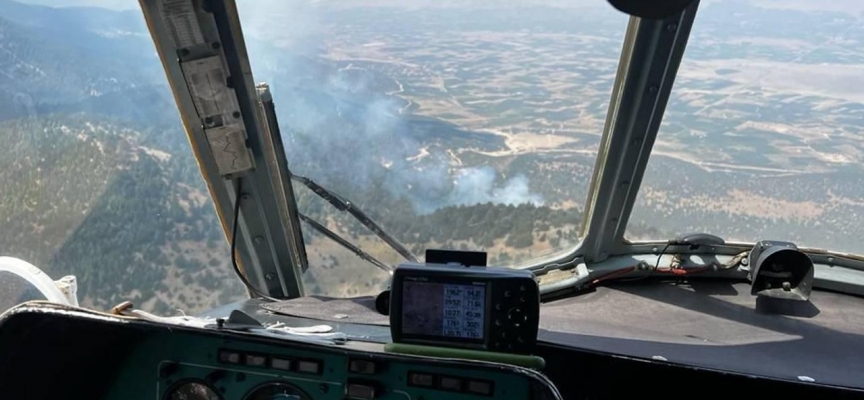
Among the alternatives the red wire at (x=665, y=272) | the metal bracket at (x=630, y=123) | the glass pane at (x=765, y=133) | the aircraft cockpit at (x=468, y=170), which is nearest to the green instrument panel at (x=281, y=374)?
Result: the aircraft cockpit at (x=468, y=170)

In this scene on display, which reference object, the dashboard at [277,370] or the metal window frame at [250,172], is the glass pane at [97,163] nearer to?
the metal window frame at [250,172]

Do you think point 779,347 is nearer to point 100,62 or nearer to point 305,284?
point 305,284

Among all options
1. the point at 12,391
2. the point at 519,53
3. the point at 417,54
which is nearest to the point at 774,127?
the point at 519,53

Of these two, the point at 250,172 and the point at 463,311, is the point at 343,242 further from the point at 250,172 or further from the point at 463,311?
the point at 463,311

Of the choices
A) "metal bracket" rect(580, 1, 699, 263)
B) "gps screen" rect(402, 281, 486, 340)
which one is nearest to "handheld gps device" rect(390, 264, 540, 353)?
"gps screen" rect(402, 281, 486, 340)

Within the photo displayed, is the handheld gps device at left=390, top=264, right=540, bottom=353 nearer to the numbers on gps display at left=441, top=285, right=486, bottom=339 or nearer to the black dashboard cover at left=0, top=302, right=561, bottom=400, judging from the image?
the numbers on gps display at left=441, top=285, right=486, bottom=339

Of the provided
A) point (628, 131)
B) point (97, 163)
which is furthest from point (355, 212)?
point (628, 131)
